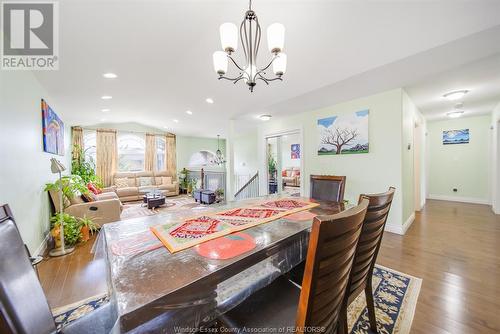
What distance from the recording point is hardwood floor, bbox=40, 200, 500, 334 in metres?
1.41

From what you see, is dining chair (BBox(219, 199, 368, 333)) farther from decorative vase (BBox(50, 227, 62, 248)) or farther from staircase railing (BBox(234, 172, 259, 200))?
staircase railing (BBox(234, 172, 259, 200))

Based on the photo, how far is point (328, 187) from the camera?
8.01ft

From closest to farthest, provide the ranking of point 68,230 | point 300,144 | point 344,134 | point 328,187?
point 328,187 < point 68,230 < point 344,134 < point 300,144

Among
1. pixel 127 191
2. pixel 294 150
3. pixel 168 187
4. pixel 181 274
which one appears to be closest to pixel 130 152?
pixel 127 191

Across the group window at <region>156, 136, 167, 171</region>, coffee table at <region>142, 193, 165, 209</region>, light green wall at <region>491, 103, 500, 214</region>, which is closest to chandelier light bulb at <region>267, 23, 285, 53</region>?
coffee table at <region>142, 193, 165, 209</region>

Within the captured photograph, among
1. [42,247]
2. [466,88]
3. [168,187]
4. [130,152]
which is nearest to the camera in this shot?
[42,247]

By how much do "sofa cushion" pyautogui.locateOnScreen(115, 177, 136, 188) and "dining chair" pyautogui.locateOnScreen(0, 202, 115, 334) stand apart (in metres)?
6.32

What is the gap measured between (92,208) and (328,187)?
3.94 metres

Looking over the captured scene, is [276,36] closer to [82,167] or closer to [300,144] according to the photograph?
[300,144]

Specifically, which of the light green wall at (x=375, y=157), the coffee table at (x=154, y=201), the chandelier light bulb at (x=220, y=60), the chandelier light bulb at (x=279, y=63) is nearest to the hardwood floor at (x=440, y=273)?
the light green wall at (x=375, y=157)

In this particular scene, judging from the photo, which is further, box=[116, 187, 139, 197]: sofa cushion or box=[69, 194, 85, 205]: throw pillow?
box=[116, 187, 139, 197]: sofa cushion

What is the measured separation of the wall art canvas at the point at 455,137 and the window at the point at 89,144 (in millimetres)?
10719

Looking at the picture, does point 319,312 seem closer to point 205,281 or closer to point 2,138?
point 205,281

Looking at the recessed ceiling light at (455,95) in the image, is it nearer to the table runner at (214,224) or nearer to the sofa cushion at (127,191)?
the table runner at (214,224)
